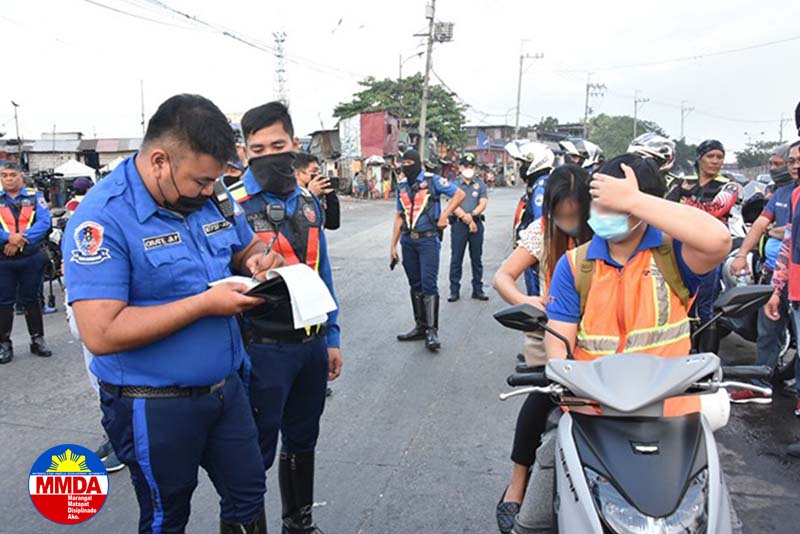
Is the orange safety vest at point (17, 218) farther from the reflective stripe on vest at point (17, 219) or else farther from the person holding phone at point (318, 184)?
the person holding phone at point (318, 184)

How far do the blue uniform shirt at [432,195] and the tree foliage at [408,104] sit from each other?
37.9 m

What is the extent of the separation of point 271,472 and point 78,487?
3.59 feet

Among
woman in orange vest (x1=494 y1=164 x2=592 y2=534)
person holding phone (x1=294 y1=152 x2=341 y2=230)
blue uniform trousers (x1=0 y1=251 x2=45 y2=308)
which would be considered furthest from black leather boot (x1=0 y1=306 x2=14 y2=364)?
woman in orange vest (x1=494 y1=164 x2=592 y2=534)

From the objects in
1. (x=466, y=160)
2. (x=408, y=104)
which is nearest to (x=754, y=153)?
(x=408, y=104)

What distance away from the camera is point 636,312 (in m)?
2.19

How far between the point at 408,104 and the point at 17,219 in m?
42.6

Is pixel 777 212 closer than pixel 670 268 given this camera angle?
No

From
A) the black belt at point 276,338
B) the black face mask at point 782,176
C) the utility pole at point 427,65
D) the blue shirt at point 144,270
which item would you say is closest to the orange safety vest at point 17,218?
the black belt at point 276,338

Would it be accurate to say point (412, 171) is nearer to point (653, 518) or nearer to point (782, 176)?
point (782, 176)

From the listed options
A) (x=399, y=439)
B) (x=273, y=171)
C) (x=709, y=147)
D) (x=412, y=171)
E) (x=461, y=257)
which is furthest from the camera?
(x=461, y=257)

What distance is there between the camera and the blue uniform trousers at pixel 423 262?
267 inches

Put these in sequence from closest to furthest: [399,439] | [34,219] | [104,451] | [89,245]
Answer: [89,245], [104,451], [399,439], [34,219]

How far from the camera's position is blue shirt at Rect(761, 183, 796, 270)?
205 inches

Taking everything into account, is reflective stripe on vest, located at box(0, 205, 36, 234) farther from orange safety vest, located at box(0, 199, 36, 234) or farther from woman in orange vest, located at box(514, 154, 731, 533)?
woman in orange vest, located at box(514, 154, 731, 533)
